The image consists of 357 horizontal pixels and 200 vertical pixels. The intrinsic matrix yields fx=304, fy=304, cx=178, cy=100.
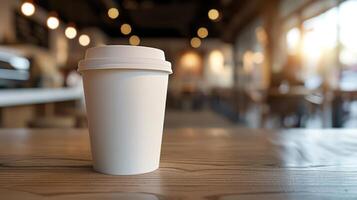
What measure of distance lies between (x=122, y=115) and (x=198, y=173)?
162 millimetres

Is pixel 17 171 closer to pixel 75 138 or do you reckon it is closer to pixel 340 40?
pixel 75 138

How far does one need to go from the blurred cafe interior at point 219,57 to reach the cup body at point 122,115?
83.5 inches

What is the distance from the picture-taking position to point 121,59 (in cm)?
47

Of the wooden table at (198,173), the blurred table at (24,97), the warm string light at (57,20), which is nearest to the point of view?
the wooden table at (198,173)

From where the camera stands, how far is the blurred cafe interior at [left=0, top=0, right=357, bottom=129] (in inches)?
157

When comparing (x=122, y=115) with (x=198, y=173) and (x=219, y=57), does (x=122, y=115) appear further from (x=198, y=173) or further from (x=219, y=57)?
(x=219, y=57)

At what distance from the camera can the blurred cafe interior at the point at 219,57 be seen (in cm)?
399

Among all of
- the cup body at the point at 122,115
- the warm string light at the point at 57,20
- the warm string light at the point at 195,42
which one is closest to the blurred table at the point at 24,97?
the warm string light at the point at 57,20

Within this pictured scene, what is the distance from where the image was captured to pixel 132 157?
0.49m

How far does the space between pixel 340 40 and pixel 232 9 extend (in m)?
4.68

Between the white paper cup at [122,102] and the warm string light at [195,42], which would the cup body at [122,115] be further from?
the warm string light at [195,42]

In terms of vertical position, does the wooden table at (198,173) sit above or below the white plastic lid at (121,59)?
below

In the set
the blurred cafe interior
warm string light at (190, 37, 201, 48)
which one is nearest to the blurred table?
the blurred cafe interior

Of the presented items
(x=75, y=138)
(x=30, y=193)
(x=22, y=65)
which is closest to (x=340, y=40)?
(x=22, y=65)
